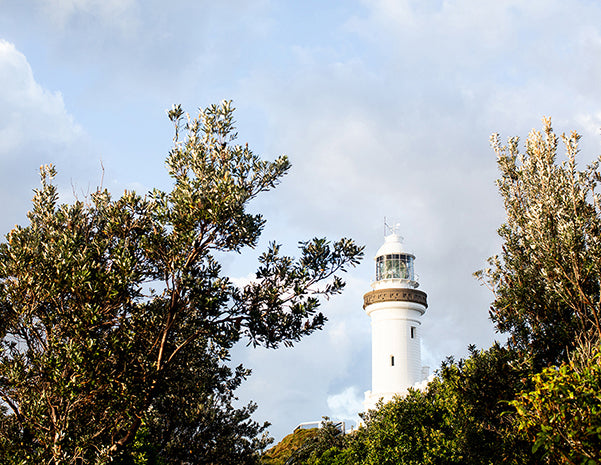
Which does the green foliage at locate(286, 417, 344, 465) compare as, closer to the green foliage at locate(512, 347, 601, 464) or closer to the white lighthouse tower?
the white lighthouse tower

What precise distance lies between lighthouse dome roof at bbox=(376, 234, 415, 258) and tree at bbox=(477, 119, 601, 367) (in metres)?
43.7

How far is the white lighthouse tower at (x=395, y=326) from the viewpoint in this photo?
2329 inches

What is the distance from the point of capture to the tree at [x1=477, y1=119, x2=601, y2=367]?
1536 centimetres

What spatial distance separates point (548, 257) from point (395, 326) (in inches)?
1797

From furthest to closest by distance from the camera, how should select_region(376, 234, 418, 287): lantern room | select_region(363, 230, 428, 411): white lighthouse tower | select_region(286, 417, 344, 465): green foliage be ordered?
select_region(376, 234, 418, 287): lantern room
select_region(363, 230, 428, 411): white lighthouse tower
select_region(286, 417, 344, 465): green foliage

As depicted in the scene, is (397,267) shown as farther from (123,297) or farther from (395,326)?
(123,297)

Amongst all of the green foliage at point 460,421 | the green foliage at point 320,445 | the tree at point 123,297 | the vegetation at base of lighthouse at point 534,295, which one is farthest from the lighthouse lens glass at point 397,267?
the tree at point 123,297

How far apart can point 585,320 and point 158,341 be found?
11052 millimetres

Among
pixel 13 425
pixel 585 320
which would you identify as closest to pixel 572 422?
pixel 585 320

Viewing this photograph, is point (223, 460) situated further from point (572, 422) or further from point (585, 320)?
point (572, 422)

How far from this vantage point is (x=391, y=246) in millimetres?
63719

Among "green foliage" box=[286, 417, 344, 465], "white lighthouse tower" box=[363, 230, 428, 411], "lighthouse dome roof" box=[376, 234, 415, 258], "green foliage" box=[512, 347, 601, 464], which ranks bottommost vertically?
"green foliage" box=[512, 347, 601, 464]

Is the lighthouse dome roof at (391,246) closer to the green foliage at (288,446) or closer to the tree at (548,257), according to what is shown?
the green foliage at (288,446)

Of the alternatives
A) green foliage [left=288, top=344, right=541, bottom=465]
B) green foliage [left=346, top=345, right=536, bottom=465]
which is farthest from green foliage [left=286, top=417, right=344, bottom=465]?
green foliage [left=346, top=345, right=536, bottom=465]
